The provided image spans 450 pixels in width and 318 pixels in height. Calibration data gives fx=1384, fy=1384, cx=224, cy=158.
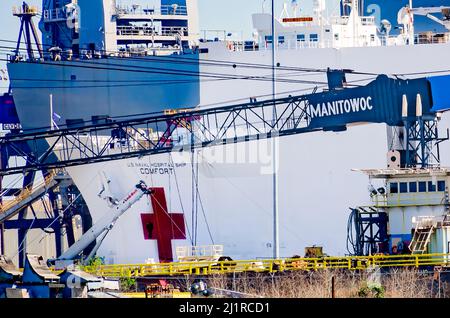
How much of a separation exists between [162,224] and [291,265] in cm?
1505

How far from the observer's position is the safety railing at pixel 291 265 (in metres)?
30.9

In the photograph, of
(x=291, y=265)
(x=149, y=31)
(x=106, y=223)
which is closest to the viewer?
(x=291, y=265)

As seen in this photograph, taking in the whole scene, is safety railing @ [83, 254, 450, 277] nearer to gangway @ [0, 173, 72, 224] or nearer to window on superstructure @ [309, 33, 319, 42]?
gangway @ [0, 173, 72, 224]

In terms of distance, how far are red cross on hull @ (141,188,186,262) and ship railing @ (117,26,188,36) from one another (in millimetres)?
12159

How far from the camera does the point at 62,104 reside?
53.1 m

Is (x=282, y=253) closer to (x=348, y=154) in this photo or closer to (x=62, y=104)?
(x=348, y=154)

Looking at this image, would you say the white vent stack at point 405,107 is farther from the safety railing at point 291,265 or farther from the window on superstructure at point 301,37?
the window on superstructure at point 301,37

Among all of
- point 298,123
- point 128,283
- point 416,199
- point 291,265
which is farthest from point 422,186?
point 128,283

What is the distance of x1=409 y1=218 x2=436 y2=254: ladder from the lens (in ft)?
108

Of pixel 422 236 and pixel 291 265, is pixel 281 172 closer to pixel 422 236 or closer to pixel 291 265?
pixel 422 236

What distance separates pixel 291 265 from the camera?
105 feet

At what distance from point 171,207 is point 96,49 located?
11319 millimetres

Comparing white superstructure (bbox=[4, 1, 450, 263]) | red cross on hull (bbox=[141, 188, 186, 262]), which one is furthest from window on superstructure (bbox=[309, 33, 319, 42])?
red cross on hull (bbox=[141, 188, 186, 262])
